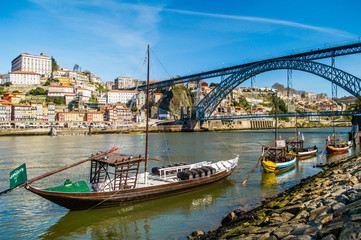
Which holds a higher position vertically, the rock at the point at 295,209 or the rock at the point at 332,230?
the rock at the point at 332,230

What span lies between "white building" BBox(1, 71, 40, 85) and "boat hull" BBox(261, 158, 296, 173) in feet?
297

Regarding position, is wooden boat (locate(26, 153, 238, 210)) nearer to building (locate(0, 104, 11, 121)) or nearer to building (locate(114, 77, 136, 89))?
building (locate(0, 104, 11, 121))

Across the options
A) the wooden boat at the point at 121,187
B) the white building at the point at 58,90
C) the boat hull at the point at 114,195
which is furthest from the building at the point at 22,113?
the boat hull at the point at 114,195

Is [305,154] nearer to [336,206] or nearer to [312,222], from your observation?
[336,206]

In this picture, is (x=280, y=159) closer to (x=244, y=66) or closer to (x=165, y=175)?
(x=165, y=175)

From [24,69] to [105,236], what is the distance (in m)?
104

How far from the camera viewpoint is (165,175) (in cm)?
1152

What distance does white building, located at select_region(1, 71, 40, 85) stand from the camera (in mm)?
86750

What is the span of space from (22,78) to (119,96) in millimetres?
30743

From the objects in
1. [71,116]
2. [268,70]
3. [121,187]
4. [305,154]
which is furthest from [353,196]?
[71,116]

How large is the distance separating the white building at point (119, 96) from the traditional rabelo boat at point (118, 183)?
84.5 meters

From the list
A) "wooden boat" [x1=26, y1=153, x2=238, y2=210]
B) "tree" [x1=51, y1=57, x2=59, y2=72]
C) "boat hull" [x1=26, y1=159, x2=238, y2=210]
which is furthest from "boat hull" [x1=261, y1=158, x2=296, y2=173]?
"tree" [x1=51, y1=57, x2=59, y2=72]

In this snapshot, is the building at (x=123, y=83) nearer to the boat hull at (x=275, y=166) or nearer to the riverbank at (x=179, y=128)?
the riverbank at (x=179, y=128)

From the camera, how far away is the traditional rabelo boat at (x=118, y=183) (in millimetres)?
8398
